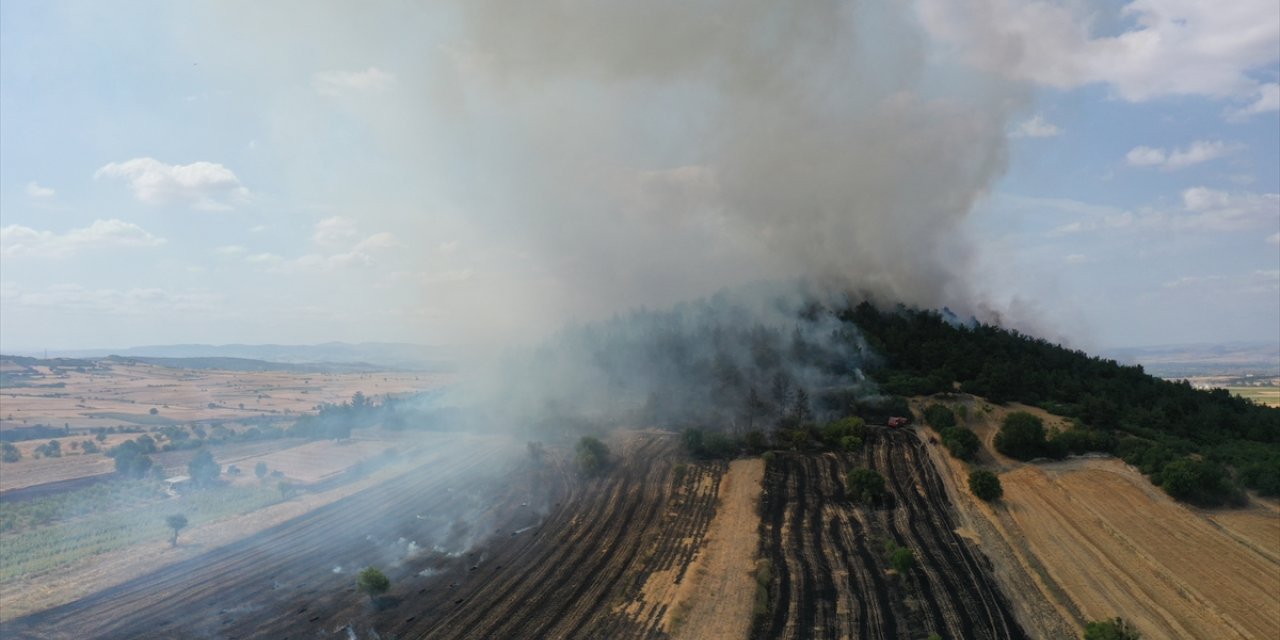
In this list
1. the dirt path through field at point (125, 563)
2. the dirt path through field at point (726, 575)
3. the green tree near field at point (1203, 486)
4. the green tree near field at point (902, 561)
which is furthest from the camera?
the green tree near field at point (1203, 486)

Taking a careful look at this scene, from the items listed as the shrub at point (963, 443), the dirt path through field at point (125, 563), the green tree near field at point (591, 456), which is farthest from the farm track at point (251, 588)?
the shrub at point (963, 443)

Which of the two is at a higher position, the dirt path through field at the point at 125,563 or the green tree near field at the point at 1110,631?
the green tree near field at the point at 1110,631

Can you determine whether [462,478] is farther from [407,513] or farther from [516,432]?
[516,432]

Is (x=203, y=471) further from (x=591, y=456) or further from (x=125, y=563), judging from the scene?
(x=591, y=456)

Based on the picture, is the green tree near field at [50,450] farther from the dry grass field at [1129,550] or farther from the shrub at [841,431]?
the dry grass field at [1129,550]

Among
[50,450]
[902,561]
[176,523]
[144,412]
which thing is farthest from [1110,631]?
[144,412]

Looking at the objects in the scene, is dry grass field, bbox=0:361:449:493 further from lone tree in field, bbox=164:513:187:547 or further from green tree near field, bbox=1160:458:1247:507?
green tree near field, bbox=1160:458:1247:507
